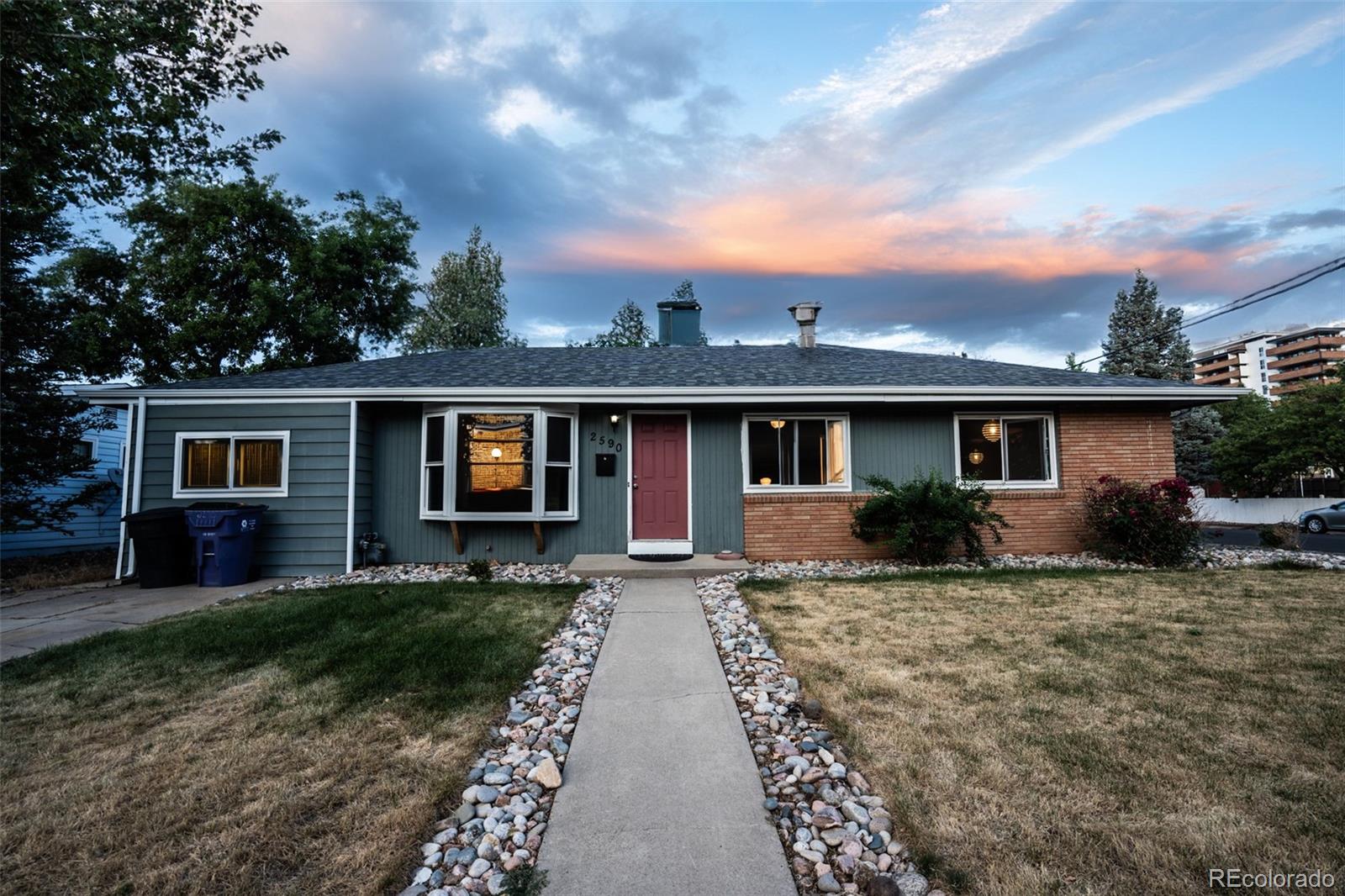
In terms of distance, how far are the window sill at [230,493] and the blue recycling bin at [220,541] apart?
21.1 inches

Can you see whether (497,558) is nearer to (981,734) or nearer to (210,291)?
(981,734)

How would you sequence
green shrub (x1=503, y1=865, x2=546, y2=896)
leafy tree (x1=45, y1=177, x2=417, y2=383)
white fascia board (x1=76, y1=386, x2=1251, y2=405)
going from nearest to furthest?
1. green shrub (x1=503, y1=865, x2=546, y2=896)
2. white fascia board (x1=76, y1=386, x2=1251, y2=405)
3. leafy tree (x1=45, y1=177, x2=417, y2=383)

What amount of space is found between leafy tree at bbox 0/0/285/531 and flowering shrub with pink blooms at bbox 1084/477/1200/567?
13721mm

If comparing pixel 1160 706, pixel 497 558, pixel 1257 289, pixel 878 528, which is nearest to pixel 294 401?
pixel 497 558

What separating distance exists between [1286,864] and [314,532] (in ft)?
30.2

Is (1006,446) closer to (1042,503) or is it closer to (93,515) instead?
(1042,503)

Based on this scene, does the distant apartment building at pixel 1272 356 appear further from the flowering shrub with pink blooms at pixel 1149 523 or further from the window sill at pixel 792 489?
the window sill at pixel 792 489

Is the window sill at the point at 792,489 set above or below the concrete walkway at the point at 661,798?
above

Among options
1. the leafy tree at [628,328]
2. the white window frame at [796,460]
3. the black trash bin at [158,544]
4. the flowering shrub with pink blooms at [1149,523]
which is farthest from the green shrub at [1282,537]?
the leafy tree at [628,328]

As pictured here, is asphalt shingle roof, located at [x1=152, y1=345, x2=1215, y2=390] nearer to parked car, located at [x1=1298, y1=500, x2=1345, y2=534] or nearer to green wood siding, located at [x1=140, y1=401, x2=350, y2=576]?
green wood siding, located at [x1=140, y1=401, x2=350, y2=576]

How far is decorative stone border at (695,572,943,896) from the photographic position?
67.2 inches

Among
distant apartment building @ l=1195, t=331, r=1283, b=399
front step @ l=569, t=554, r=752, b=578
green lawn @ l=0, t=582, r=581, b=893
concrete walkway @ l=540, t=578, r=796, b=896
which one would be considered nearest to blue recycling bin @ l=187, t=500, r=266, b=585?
green lawn @ l=0, t=582, r=581, b=893

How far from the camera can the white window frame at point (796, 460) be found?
8.23m

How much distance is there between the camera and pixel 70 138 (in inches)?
256
